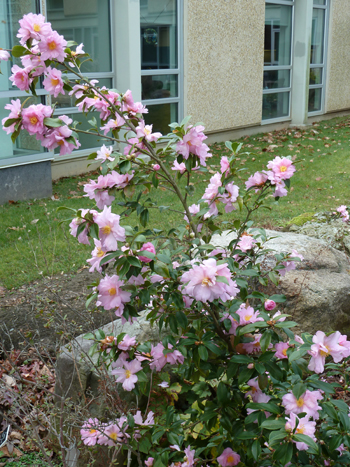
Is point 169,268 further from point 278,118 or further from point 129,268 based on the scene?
point 278,118

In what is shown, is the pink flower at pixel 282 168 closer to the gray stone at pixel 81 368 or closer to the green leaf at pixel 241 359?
the green leaf at pixel 241 359

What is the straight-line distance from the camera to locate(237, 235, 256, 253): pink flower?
7.61 feet

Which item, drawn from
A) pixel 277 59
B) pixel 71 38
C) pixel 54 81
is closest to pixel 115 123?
pixel 54 81

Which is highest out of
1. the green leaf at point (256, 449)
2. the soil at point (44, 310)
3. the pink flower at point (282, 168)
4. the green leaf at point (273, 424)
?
the pink flower at point (282, 168)

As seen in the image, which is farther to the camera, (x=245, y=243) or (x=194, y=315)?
(x=245, y=243)

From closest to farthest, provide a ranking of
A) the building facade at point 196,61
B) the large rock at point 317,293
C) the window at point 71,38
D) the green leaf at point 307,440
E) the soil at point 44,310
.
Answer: the green leaf at point 307,440
the large rock at point 317,293
the soil at point 44,310
the window at point 71,38
the building facade at point 196,61

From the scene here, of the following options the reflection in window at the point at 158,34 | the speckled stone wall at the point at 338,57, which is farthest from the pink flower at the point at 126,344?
the speckled stone wall at the point at 338,57

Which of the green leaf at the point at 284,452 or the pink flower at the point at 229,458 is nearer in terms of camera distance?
the green leaf at the point at 284,452

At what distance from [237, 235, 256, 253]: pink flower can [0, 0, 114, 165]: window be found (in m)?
5.64

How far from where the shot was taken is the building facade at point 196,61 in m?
7.63

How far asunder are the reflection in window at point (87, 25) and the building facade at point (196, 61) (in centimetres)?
2

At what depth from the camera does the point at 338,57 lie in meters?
16.5

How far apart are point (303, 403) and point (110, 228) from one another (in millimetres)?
840

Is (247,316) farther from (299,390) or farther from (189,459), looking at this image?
(189,459)
